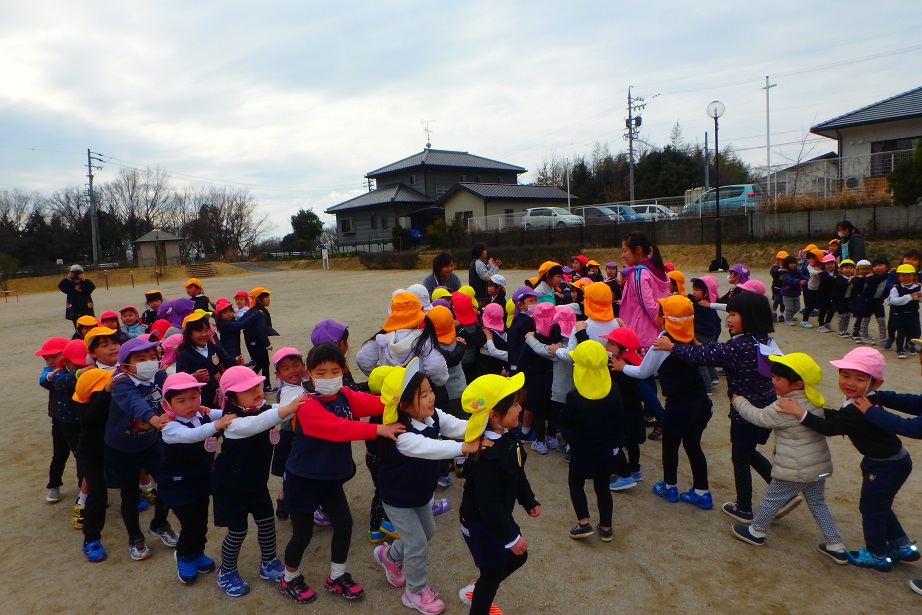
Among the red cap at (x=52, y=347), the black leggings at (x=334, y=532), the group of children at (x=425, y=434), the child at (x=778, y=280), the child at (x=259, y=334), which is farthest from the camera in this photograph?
the child at (x=778, y=280)

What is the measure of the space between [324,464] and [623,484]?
8.27 feet

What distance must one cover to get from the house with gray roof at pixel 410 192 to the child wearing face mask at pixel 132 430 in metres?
41.0

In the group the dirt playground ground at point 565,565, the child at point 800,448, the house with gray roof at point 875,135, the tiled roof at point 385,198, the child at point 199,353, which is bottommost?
the dirt playground ground at point 565,565

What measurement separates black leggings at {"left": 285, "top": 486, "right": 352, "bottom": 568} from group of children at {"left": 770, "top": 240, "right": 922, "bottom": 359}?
8.19 m

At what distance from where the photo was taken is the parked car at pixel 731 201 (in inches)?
922

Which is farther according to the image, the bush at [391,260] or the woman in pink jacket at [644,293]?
the bush at [391,260]

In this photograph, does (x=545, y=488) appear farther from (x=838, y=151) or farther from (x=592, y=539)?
(x=838, y=151)

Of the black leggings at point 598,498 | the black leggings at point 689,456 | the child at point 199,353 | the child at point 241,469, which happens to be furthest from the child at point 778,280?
the child at point 241,469

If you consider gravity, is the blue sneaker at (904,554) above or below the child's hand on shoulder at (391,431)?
below

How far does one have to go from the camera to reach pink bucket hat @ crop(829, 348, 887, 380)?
9.59ft

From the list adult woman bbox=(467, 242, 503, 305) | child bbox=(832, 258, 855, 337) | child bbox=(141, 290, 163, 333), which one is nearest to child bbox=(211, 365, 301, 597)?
adult woman bbox=(467, 242, 503, 305)

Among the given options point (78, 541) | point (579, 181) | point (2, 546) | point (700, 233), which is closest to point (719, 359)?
point (78, 541)

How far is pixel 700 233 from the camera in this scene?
78.5 ft

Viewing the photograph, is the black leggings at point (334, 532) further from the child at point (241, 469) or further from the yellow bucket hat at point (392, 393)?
the yellow bucket hat at point (392, 393)
